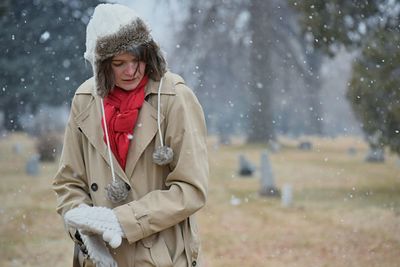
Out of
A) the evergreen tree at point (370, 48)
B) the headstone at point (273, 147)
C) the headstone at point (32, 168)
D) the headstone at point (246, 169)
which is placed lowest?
the headstone at point (273, 147)

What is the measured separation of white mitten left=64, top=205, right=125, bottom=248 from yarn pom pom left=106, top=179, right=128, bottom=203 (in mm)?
62

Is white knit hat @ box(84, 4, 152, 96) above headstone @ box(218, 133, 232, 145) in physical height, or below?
above

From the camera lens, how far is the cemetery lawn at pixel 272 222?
7.20 metres

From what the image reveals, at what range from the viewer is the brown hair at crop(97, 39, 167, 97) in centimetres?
226

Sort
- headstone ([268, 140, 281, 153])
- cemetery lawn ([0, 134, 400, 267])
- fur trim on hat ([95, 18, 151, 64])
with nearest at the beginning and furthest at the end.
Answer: fur trim on hat ([95, 18, 151, 64]), cemetery lawn ([0, 134, 400, 267]), headstone ([268, 140, 281, 153])

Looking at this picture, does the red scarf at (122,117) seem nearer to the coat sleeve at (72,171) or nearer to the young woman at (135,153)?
the young woman at (135,153)

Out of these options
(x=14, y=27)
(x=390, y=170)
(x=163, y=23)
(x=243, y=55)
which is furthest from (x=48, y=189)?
(x=243, y=55)

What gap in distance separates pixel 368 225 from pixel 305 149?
17210 millimetres

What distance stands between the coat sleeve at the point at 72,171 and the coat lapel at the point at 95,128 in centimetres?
4

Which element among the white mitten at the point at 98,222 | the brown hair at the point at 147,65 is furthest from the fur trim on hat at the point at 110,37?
the white mitten at the point at 98,222

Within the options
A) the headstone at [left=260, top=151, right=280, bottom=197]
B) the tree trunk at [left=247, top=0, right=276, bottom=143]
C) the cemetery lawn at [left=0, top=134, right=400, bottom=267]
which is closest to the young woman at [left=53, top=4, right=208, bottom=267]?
the cemetery lawn at [left=0, top=134, right=400, bottom=267]

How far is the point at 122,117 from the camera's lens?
2.21m

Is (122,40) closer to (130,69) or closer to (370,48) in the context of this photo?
(130,69)

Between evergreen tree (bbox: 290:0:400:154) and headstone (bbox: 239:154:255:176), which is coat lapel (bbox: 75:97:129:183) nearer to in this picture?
evergreen tree (bbox: 290:0:400:154)
